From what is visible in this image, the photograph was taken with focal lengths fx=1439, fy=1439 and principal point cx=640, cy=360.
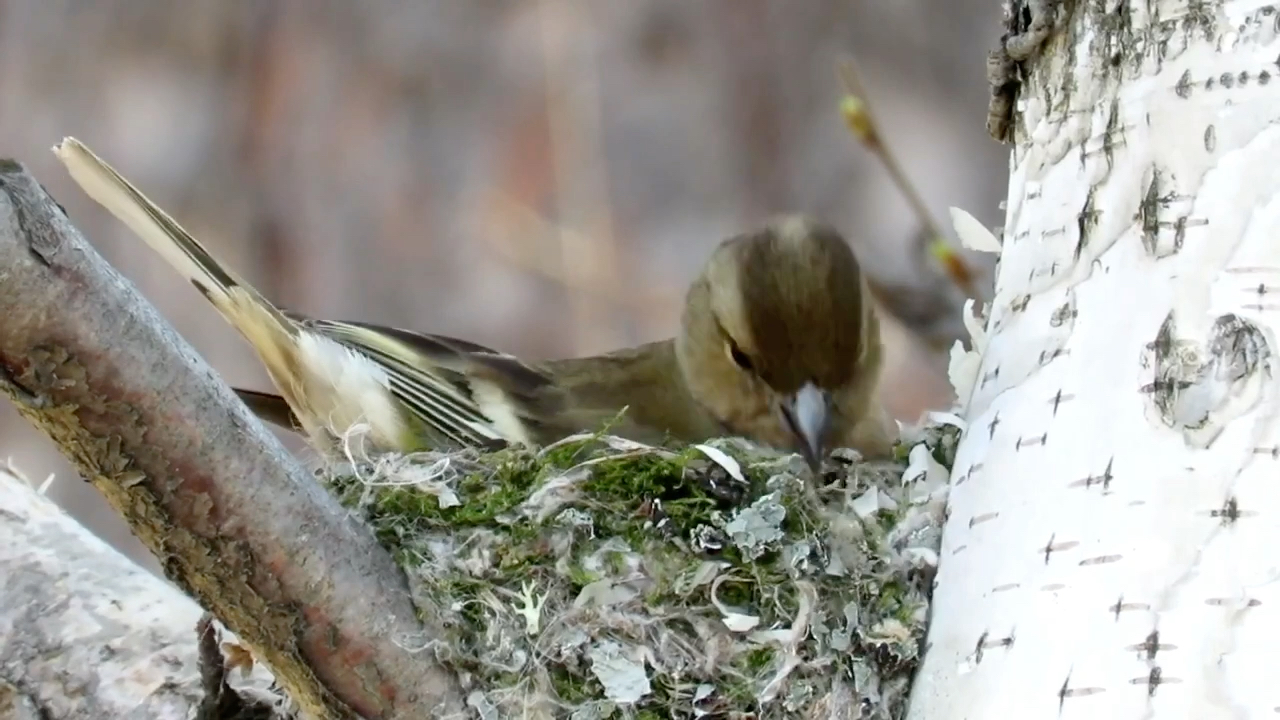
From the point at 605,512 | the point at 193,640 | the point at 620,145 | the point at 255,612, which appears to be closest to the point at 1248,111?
the point at 605,512

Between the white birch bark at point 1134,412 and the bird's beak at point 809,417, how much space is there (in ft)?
1.09

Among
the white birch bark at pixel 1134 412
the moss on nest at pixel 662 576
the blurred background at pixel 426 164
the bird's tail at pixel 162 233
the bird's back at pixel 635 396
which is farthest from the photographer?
the blurred background at pixel 426 164

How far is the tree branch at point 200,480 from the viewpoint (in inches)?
39.4

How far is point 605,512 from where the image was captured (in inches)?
59.9

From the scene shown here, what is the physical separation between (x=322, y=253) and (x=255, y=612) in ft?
7.93

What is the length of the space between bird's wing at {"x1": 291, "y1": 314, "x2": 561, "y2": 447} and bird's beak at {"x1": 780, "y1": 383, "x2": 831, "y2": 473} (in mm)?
360

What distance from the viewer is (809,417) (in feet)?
5.97

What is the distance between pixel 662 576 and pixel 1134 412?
0.50 metres

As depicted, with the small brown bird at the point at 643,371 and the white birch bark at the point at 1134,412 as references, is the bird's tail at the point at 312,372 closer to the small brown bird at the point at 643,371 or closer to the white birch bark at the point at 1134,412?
the small brown bird at the point at 643,371

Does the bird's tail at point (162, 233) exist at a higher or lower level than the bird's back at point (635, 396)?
lower

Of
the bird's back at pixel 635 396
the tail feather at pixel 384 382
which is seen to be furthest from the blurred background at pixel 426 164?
the tail feather at pixel 384 382

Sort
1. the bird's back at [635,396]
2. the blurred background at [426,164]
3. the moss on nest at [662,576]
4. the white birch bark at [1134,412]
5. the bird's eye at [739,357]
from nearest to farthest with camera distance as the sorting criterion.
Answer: the white birch bark at [1134,412] → the moss on nest at [662,576] → the bird's eye at [739,357] → the bird's back at [635,396] → the blurred background at [426,164]

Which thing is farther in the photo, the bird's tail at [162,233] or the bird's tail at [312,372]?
the bird's tail at [312,372]

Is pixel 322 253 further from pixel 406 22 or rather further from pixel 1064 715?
pixel 1064 715
